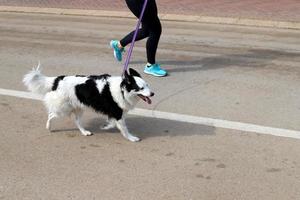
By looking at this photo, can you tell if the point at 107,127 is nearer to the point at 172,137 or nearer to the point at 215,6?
the point at 172,137

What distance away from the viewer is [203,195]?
159 inches

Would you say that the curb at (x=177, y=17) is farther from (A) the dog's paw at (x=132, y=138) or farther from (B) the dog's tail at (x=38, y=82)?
(B) the dog's tail at (x=38, y=82)

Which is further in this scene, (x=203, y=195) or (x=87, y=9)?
(x=87, y=9)

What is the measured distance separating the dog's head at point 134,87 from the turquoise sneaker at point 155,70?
2.56m

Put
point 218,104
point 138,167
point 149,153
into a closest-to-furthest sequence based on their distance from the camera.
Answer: point 138,167, point 149,153, point 218,104

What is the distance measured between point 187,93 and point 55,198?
9.87 ft

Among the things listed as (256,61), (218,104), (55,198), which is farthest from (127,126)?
(256,61)

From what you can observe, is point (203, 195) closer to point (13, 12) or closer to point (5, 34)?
point (5, 34)

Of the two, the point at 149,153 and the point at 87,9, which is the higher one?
the point at 149,153

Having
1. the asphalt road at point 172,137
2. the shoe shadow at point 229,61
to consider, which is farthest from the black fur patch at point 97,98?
the shoe shadow at point 229,61

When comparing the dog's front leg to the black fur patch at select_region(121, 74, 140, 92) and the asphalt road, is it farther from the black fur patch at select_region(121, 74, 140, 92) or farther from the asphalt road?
the black fur patch at select_region(121, 74, 140, 92)

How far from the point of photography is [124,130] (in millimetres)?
5051

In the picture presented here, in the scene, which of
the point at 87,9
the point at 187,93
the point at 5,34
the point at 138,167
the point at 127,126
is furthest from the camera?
the point at 87,9

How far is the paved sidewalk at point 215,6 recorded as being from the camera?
12.6m
